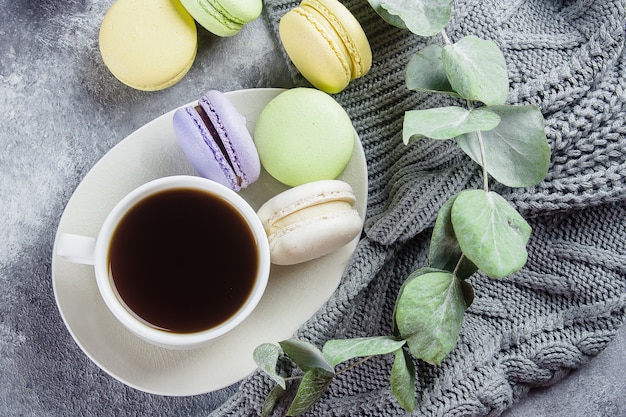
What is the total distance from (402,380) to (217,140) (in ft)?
1.13

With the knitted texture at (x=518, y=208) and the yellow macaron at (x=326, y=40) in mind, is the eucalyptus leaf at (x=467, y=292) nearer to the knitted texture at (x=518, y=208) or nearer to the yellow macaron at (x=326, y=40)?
the knitted texture at (x=518, y=208)

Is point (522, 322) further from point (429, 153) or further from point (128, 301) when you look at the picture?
point (128, 301)

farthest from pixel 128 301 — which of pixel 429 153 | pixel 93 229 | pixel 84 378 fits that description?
pixel 429 153

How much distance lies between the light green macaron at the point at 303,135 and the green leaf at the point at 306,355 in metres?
0.20

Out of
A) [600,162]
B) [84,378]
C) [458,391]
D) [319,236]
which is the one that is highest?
[600,162]

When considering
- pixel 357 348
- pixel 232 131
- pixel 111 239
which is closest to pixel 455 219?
pixel 357 348

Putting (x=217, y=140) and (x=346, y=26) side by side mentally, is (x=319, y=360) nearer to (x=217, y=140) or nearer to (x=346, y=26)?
(x=217, y=140)

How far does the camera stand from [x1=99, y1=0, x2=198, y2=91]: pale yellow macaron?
0.89 metres

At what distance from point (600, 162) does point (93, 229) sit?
62 cm

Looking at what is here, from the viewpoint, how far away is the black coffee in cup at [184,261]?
83 cm

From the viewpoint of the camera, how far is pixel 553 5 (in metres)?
0.94

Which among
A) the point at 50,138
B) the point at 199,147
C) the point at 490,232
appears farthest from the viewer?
the point at 50,138

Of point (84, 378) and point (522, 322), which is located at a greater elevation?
point (522, 322)

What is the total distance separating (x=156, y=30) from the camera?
0.89m
